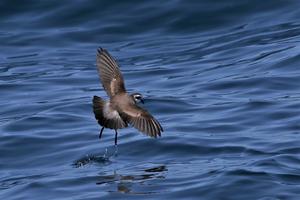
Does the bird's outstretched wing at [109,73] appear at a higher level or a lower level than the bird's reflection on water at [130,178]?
higher

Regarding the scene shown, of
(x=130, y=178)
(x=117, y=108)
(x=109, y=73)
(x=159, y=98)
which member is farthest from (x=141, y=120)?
(x=159, y=98)

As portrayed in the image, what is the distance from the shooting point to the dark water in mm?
9805

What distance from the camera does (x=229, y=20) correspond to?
56.9 ft

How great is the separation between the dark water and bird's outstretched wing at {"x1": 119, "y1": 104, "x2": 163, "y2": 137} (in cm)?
54

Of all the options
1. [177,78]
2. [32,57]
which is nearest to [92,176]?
[177,78]

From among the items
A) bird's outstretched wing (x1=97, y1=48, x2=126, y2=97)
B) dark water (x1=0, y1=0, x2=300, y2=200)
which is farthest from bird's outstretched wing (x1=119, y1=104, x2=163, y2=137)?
bird's outstretched wing (x1=97, y1=48, x2=126, y2=97)

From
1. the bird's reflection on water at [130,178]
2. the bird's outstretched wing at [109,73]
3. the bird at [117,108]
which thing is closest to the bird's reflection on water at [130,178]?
the bird's reflection on water at [130,178]

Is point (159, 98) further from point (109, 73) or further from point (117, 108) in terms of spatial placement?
point (117, 108)

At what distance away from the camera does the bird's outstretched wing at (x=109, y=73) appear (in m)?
10.2

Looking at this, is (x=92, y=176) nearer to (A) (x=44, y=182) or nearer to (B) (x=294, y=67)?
(A) (x=44, y=182)

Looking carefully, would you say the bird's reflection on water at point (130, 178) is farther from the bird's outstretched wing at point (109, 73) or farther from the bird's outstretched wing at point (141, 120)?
the bird's outstretched wing at point (109, 73)

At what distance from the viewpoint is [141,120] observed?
9.32 meters

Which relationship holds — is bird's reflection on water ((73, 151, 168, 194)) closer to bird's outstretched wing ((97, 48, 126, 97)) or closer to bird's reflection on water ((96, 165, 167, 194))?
bird's reflection on water ((96, 165, 167, 194))

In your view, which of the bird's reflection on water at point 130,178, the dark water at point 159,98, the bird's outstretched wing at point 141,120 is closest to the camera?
the bird's outstretched wing at point 141,120
